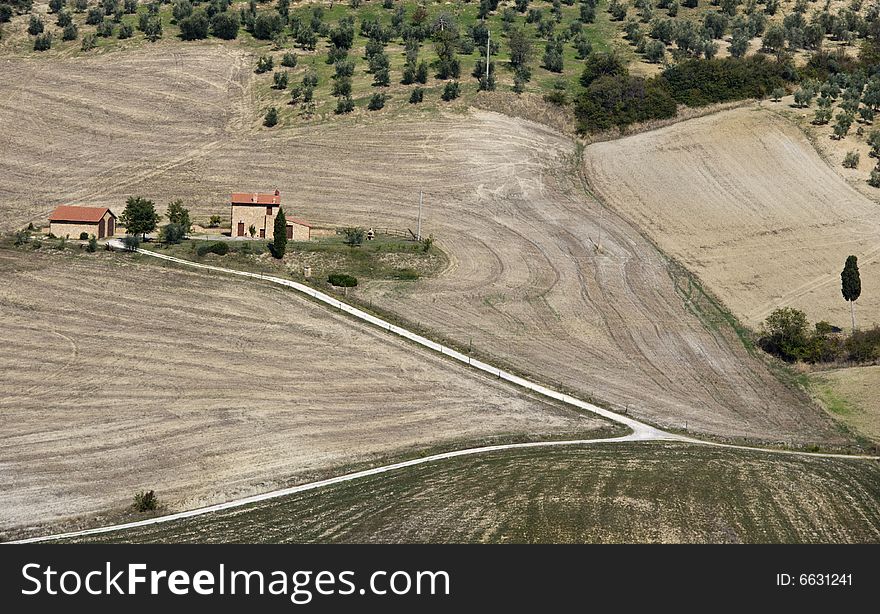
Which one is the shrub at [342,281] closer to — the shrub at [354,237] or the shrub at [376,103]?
the shrub at [354,237]

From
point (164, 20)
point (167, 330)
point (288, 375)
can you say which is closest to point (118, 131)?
point (164, 20)

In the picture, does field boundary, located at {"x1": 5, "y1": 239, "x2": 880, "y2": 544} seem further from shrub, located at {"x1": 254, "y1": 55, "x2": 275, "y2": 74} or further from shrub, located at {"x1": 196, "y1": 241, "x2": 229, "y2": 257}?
shrub, located at {"x1": 254, "y1": 55, "x2": 275, "y2": 74}

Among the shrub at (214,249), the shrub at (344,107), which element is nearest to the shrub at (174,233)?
the shrub at (214,249)

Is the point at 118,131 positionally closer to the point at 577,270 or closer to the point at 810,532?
the point at 577,270

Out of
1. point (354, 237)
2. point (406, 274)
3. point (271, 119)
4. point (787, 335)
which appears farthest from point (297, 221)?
point (787, 335)

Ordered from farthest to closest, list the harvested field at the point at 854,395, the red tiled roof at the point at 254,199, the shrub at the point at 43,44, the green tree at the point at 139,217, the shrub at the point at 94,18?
the shrub at the point at 94,18 → the shrub at the point at 43,44 → the red tiled roof at the point at 254,199 → the green tree at the point at 139,217 → the harvested field at the point at 854,395

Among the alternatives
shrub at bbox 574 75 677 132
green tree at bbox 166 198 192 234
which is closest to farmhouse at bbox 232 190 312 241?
green tree at bbox 166 198 192 234
